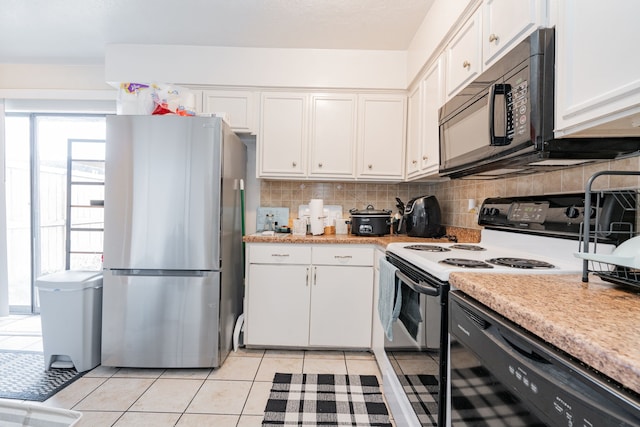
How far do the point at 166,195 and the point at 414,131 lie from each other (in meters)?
1.86

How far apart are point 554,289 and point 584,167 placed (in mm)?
747

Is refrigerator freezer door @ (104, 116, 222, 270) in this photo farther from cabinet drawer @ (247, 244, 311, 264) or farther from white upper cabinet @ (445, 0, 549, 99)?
white upper cabinet @ (445, 0, 549, 99)

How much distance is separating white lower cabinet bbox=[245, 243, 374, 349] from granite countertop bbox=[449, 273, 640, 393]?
53.0 inches

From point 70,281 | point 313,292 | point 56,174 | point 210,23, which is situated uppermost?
point 210,23

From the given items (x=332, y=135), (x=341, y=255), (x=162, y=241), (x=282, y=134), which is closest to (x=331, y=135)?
(x=332, y=135)

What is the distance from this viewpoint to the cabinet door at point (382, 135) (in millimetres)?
2602

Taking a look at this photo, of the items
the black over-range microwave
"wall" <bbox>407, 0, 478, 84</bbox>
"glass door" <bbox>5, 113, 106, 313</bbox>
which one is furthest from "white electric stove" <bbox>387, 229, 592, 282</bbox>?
"glass door" <bbox>5, 113, 106, 313</bbox>

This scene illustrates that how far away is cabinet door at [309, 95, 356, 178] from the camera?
8.50 feet

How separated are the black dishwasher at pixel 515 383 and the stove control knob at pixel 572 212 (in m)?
0.67

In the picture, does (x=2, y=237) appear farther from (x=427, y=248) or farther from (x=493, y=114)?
(x=493, y=114)

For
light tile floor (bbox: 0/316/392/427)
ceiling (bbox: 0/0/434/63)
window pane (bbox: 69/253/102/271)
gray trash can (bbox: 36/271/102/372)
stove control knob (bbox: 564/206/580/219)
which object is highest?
ceiling (bbox: 0/0/434/63)

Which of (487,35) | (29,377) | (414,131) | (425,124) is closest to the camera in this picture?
(487,35)

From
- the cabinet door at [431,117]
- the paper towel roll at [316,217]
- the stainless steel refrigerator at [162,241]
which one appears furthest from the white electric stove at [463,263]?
the stainless steel refrigerator at [162,241]

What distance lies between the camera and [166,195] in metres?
2.01
